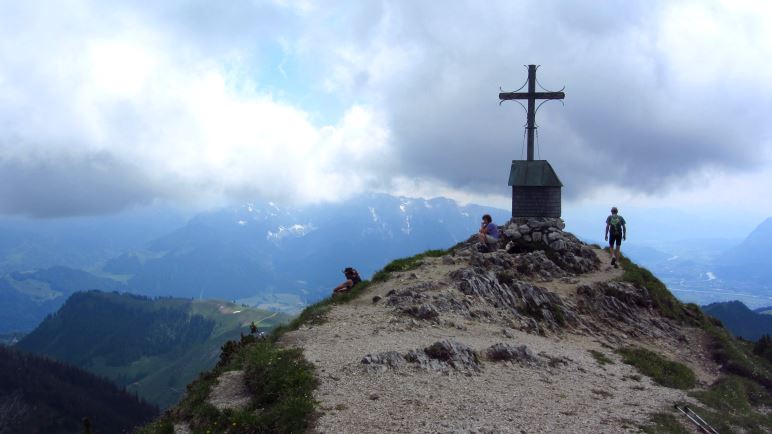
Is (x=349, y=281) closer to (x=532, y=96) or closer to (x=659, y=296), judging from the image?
(x=659, y=296)

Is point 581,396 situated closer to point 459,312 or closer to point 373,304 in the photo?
point 459,312

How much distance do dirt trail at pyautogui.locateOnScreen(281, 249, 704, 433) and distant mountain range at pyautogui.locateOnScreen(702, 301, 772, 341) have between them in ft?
602

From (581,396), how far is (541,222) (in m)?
21.1

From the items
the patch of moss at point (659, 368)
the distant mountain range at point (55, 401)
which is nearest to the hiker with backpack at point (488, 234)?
the patch of moss at point (659, 368)

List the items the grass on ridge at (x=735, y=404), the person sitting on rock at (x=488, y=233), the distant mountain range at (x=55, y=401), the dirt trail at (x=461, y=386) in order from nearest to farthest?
1. the dirt trail at (x=461, y=386)
2. the grass on ridge at (x=735, y=404)
3. the person sitting on rock at (x=488, y=233)
4. the distant mountain range at (x=55, y=401)

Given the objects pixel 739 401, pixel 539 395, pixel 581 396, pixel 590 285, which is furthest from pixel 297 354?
pixel 590 285

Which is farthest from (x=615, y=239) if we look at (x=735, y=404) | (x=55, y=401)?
(x=55, y=401)

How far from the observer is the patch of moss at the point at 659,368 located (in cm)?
2022

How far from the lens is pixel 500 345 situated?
62.7 ft

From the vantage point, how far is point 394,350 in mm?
17297

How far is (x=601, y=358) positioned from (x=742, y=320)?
658 feet

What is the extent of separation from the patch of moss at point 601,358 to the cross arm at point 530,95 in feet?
70.9

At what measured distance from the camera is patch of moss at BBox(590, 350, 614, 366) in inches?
827

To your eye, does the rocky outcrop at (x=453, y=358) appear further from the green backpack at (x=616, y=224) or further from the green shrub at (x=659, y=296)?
the green backpack at (x=616, y=224)
